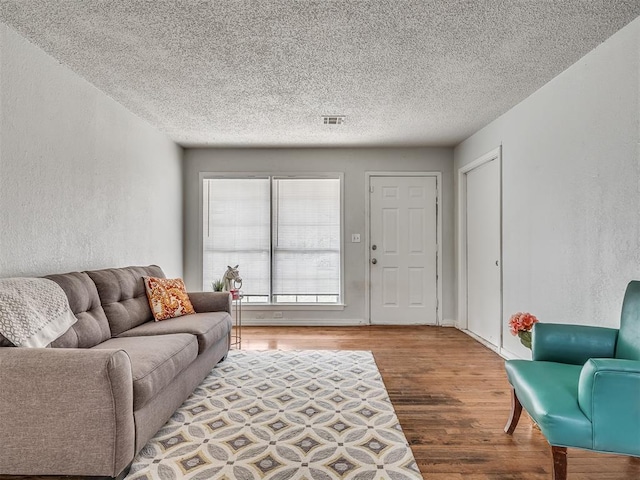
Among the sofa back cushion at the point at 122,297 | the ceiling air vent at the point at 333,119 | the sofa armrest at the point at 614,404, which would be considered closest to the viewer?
the sofa armrest at the point at 614,404

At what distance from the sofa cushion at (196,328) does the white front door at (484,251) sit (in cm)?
274

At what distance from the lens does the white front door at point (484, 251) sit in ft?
12.8

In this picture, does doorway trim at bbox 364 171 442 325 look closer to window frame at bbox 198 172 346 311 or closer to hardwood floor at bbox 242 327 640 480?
window frame at bbox 198 172 346 311

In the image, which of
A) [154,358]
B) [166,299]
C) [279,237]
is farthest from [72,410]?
[279,237]

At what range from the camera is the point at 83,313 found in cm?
238

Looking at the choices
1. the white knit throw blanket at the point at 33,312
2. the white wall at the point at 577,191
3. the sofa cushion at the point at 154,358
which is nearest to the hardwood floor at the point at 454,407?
the white wall at the point at 577,191

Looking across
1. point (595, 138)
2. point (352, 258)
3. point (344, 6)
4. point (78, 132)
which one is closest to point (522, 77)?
point (595, 138)

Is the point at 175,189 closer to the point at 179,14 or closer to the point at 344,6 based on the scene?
the point at 179,14

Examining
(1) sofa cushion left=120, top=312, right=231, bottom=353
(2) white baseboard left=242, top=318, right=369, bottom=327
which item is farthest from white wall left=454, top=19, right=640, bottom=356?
(1) sofa cushion left=120, top=312, right=231, bottom=353

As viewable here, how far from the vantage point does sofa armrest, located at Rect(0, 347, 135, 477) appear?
1.62m

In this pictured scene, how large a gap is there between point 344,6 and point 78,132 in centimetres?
218

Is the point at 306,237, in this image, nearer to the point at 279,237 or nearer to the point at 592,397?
the point at 279,237

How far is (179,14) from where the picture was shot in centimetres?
206

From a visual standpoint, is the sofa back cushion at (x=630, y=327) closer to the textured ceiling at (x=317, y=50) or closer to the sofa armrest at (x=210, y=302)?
the textured ceiling at (x=317, y=50)
